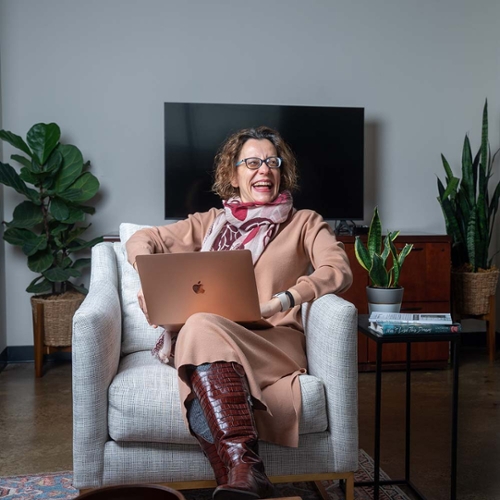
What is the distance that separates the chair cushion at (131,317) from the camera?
7.18 feet

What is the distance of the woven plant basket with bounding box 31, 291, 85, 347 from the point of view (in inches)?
143

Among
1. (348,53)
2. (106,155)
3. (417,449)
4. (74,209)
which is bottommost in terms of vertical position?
(417,449)

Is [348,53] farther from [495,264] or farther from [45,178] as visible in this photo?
[45,178]

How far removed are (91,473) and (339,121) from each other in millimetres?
2675

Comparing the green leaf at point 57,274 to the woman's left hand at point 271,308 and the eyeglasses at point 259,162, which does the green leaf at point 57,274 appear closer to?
the eyeglasses at point 259,162

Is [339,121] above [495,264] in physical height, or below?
above

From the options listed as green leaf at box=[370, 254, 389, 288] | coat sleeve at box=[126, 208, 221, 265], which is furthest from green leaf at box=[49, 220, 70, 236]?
green leaf at box=[370, 254, 389, 288]

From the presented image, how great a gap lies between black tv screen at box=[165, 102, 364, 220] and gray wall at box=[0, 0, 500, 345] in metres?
0.26

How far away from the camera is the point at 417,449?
8.32 ft

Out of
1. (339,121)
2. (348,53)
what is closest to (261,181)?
(339,121)

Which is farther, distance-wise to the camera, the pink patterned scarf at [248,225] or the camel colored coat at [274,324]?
the pink patterned scarf at [248,225]

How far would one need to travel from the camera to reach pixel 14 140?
11.6 ft

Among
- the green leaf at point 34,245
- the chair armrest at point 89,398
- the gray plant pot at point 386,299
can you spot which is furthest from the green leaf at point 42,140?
the gray plant pot at point 386,299

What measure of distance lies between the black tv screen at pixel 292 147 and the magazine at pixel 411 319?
1969 mm
